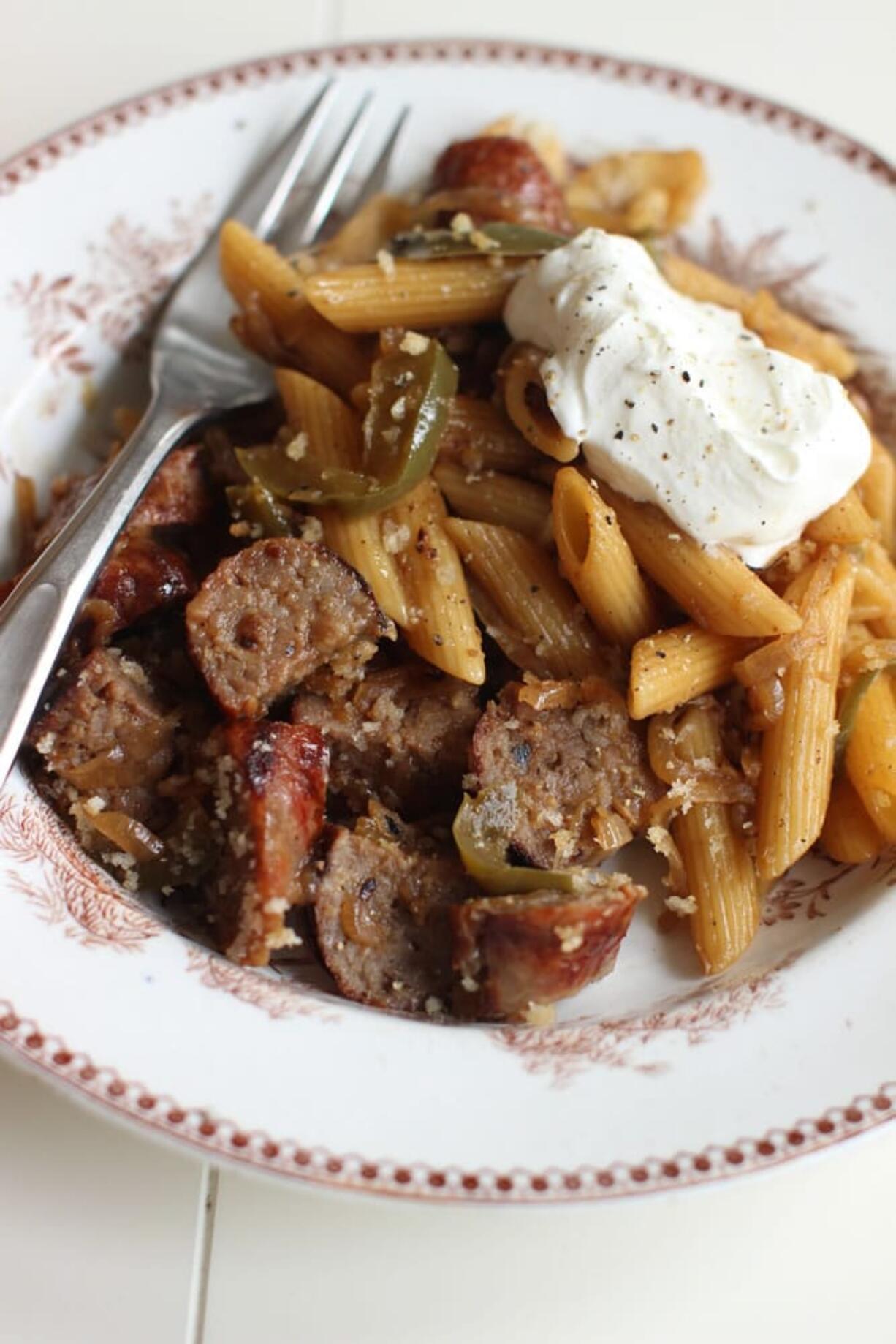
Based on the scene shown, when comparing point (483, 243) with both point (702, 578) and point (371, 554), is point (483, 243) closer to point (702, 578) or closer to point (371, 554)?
point (371, 554)

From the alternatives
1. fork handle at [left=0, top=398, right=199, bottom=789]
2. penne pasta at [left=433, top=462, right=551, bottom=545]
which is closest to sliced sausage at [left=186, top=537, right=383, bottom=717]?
fork handle at [left=0, top=398, right=199, bottom=789]

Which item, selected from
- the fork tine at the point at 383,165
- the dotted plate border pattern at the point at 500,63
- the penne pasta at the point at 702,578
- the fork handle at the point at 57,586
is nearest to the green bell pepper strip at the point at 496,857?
the penne pasta at the point at 702,578

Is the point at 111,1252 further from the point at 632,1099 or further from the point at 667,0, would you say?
the point at 667,0

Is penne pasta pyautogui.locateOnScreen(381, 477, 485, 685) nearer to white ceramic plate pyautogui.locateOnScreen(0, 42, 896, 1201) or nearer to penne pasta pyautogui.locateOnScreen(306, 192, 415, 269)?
white ceramic plate pyautogui.locateOnScreen(0, 42, 896, 1201)

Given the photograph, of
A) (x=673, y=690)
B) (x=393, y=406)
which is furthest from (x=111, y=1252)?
(x=393, y=406)

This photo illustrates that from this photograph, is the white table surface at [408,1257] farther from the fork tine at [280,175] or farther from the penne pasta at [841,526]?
the fork tine at [280,175]
